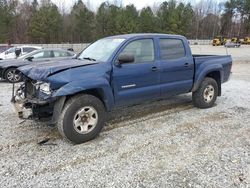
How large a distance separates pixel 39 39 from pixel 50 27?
9.86 ft

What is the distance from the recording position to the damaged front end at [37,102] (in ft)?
14.3

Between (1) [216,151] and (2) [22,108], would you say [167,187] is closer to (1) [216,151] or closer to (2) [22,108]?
(1) [216,151]

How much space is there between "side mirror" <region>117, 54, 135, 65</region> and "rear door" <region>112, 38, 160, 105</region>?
0.33 feet

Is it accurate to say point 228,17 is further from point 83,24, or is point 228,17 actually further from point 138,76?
point 138,76

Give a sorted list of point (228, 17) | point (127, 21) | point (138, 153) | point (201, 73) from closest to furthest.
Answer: point (138, 153)
point (201, 73)
point (127, 21)
point (228, 17)

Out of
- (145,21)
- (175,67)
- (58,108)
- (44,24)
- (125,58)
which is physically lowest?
(58,108)

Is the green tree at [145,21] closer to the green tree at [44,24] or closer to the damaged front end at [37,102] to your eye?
the green tree at [44,24]

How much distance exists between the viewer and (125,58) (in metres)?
4.88

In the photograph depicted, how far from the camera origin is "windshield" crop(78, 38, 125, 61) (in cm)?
512

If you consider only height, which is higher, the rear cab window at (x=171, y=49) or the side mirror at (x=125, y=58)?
the rear cab window at (x=171, y=49)

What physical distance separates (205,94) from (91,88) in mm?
3407

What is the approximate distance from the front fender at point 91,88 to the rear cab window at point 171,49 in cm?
155

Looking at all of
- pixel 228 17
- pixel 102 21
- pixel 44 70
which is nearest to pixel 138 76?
pixel 44 70

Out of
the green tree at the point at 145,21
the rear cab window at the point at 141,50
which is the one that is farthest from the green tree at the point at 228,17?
the rear cab window at the point at 141,50
